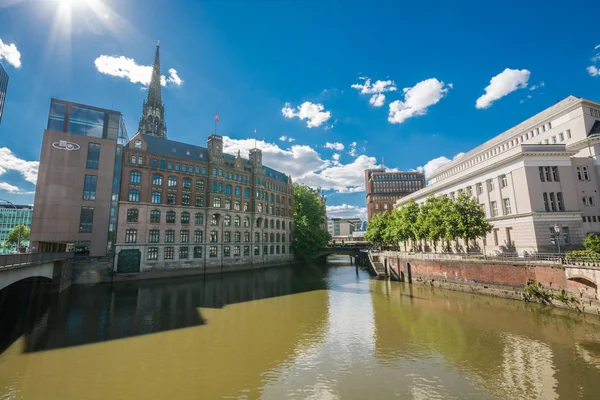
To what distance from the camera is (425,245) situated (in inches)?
2645

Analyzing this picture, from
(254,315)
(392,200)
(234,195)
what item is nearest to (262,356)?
(254,315)

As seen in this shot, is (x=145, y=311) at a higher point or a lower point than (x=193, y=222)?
lower

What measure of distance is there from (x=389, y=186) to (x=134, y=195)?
341 ft

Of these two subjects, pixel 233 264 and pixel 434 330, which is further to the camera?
pixel 233 264

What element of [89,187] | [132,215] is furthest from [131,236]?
[89,187]

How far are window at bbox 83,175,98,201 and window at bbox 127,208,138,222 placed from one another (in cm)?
621

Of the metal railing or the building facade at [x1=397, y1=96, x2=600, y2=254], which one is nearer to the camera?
the metal railing

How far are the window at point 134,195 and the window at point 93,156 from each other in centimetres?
720

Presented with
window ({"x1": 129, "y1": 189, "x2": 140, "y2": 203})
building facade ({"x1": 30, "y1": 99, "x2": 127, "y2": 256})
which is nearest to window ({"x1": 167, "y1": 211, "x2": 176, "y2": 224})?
window ({"x1": 129, "y1": 189, "x2": 140, "y2": 203})

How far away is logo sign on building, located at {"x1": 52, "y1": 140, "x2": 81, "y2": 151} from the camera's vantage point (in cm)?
4791

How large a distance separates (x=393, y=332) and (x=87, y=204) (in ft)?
171

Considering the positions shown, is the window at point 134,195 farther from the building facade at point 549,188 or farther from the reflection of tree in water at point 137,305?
the building facade at point 549,188

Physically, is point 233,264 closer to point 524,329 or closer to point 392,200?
point 524,329

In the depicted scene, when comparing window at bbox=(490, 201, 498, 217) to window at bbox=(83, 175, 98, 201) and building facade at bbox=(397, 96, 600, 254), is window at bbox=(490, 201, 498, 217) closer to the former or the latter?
building facade at bbox=(397, 96, 600, 254)
